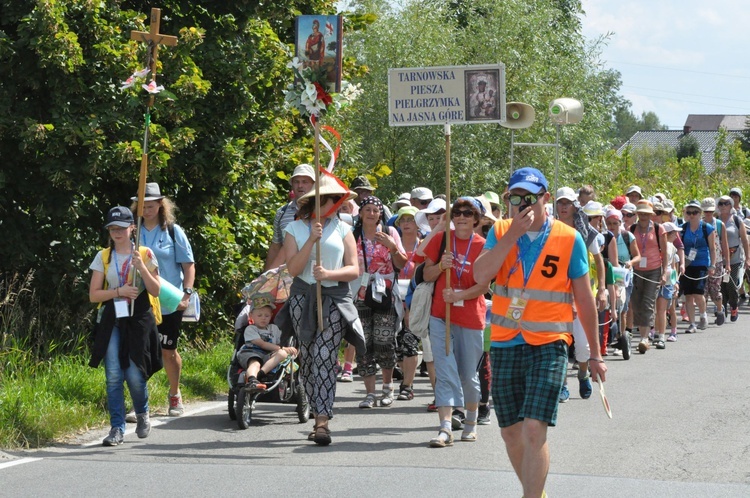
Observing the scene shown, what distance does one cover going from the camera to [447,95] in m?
10.1

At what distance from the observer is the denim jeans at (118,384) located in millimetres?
8672

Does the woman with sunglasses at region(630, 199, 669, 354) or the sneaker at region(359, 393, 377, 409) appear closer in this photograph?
the sneaker at region(359, 393, 377, 409)

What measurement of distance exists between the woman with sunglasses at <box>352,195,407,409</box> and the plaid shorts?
14.8 feet

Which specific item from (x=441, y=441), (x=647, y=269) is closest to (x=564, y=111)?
(x=647, y=269)

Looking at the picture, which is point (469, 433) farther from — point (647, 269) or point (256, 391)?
point (647, 269)

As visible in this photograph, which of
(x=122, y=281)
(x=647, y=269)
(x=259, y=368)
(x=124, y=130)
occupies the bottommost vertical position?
(x=259, y=368)

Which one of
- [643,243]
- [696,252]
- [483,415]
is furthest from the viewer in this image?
[696,252]

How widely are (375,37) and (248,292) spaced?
16.8 meters

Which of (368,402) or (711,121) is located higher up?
Result: (711,121)

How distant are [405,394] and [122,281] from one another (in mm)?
3557

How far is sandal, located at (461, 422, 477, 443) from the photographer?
9.09m

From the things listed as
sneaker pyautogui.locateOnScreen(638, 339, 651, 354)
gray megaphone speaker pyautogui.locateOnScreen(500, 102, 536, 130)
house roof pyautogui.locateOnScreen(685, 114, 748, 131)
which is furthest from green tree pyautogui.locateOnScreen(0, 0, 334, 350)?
house roof pyautogui.locateOnScreen(685, 114, 748, 131)

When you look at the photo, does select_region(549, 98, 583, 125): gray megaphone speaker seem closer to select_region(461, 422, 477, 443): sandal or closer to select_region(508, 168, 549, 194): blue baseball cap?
select_region(461, 422, 477, 443): sandal

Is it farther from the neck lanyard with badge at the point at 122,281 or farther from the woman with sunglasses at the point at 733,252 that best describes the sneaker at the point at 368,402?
the woman with sunglasses at the point at 733,252
